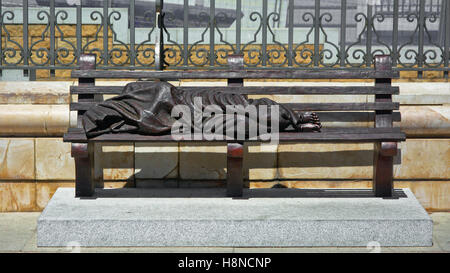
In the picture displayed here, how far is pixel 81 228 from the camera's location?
4320 millimetres

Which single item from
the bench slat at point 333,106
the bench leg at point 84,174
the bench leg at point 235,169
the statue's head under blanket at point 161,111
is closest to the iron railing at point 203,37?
the statue's head under blanket at point 161,111

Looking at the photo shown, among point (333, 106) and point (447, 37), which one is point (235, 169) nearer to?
point (333, 106)

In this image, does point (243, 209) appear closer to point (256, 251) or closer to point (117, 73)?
point (256, 251)

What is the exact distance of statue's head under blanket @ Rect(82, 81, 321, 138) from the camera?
460cm

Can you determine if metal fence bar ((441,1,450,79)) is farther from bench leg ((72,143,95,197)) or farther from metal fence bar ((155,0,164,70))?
bench leg ((72,143,95,197))

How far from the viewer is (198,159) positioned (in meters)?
5.22

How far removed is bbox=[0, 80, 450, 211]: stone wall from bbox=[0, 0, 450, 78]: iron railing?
1.27 ft

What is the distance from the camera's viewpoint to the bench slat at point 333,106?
15.9ft

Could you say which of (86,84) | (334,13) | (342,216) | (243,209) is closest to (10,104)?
(86,84)

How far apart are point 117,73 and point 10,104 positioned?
1.00m

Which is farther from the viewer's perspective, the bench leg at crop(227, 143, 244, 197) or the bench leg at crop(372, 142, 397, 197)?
the bench leg at crop(372, 142, 397, 197)

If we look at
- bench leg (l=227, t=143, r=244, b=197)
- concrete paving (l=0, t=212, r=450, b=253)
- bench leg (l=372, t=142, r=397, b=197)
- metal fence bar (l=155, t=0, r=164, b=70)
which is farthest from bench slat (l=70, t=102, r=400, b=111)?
concrete paving (l=0, t=212, r=450, b=253)

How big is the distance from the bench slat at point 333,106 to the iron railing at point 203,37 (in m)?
0.63

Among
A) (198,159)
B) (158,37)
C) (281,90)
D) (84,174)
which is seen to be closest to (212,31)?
Answer: (158,37)
